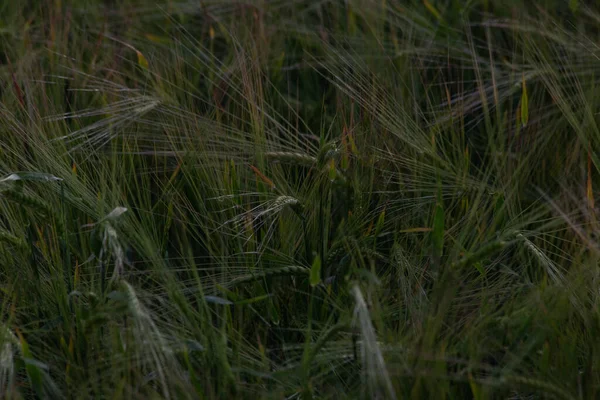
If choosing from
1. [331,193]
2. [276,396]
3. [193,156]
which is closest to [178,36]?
[193,156]

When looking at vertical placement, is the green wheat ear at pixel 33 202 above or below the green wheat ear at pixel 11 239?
above

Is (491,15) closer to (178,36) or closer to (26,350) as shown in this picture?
(178,36)

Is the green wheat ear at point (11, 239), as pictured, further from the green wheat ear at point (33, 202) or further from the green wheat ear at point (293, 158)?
the green wheat ear at point (293, 158)

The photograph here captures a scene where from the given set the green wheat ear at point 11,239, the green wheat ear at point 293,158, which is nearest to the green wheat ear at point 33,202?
the green wheat ear at point 11,239

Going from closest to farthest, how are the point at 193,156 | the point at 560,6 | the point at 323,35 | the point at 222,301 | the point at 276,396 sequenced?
the point at 276,396 → the point at 222,301 → the point at 193,156 → the point at 323,35 → the point at 560,6

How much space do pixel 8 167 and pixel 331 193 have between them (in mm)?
Answer: 534

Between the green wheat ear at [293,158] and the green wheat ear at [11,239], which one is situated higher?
the green wheat ear at [293,158]

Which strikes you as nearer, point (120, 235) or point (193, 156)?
point (120, 235)

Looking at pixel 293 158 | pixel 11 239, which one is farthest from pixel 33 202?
pixel 293 158

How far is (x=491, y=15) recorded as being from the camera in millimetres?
1893

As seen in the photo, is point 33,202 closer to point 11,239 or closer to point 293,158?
point 11,239

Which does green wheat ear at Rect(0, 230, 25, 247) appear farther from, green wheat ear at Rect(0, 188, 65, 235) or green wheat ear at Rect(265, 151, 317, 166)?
green wheat ear at Rect(265, 151, 317, 166)

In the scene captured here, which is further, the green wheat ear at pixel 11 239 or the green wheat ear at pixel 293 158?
the green wheat ear at pixel 293 158

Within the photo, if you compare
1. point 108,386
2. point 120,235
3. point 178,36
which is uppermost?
point 178,36
